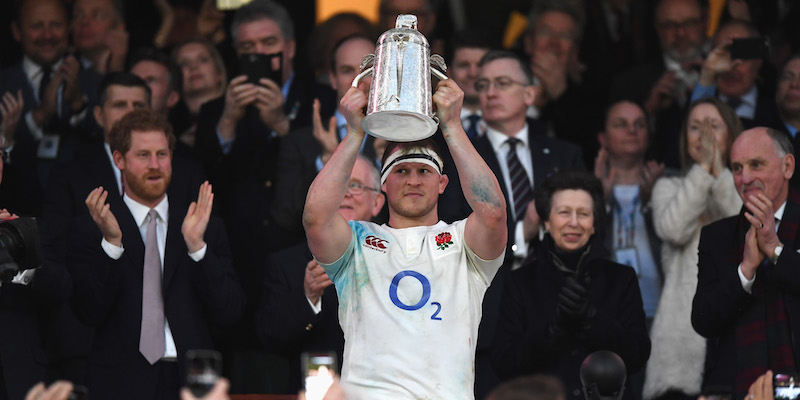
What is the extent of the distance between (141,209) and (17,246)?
143 cm

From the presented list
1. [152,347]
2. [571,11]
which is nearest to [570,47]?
[571,11]

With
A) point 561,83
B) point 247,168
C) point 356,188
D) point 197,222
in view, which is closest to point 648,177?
A: point 561,83

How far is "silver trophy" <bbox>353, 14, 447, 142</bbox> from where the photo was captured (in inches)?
229

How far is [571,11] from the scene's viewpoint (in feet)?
35.0

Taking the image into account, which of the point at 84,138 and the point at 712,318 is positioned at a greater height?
the point at 84,138

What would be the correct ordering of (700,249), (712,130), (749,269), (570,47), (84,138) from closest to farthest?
1. (749,269)
2. (700,249)
3. (712,130)
4. (84,138)
5. (570,47)

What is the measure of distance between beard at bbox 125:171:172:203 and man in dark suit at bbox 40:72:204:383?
14 centimetres

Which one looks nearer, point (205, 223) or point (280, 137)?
point (205, 223)

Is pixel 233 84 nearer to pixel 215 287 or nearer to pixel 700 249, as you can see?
pixel 215 287

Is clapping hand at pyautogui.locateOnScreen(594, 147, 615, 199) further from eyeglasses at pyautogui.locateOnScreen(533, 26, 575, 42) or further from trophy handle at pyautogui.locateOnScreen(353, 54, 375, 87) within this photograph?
trophy handle at pyautogui.locateOnScreen(353, 54, 375, 87)

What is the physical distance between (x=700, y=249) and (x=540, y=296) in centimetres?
100

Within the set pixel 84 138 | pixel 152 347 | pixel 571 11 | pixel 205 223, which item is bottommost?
pixel 152 347

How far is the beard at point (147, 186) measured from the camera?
7.97m

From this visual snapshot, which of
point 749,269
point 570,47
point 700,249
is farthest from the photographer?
point 570,47
